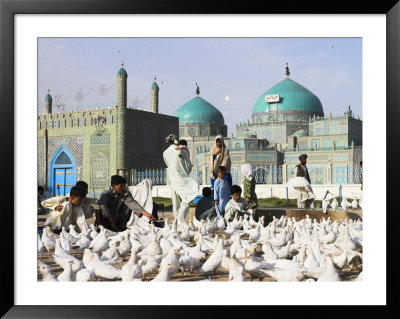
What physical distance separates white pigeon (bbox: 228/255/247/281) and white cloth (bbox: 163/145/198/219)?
2088 mm

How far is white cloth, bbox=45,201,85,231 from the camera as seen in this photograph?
14.8 ft

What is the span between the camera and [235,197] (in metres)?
5.48

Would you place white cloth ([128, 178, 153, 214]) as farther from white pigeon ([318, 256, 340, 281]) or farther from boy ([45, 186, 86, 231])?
white pigeon ([318, 256, 340, 281])

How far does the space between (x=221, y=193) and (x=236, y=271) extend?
208 centimetres

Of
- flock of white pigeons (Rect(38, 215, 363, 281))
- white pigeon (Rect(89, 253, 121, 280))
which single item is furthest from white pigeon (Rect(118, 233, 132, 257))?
white pigeon (Rect(89, 253, 121, 280))

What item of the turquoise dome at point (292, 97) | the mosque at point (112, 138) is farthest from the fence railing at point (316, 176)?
the turquoise dome at point (292, 97)

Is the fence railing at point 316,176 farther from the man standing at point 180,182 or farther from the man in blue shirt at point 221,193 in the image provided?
the man in blue shirt at point 221,193

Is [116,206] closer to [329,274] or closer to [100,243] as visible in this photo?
[100,243]

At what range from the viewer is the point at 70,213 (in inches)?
179

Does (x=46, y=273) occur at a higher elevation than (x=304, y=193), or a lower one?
lower

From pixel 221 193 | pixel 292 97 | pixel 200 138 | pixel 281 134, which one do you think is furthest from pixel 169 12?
pixel 292 97

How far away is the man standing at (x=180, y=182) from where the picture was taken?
547 centimetres

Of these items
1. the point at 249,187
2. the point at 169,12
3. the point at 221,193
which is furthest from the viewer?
the point at 249,187

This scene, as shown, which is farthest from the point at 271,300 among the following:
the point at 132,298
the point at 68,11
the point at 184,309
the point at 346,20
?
the point at 68,11
